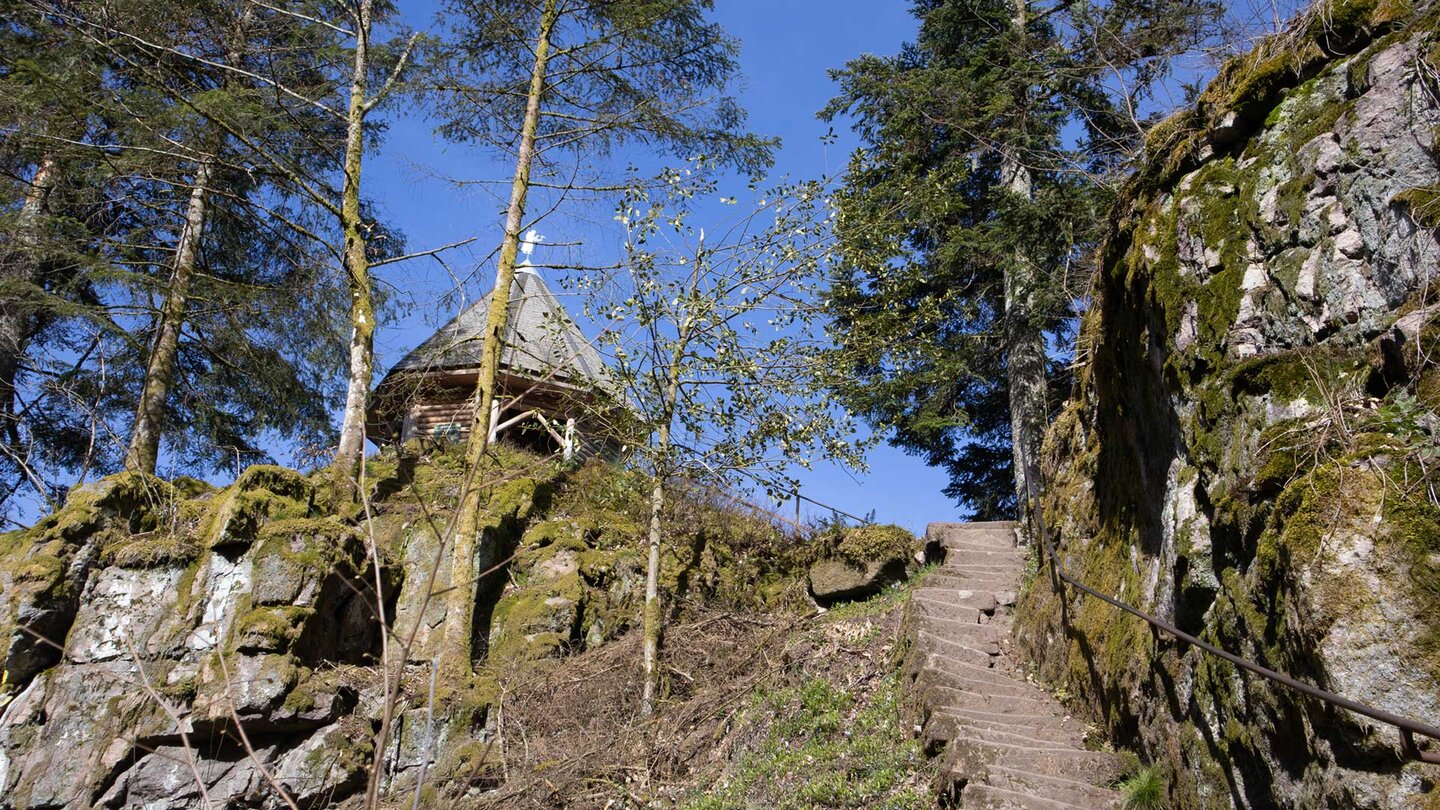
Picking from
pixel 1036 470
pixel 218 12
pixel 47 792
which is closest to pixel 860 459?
pixel 1036 470

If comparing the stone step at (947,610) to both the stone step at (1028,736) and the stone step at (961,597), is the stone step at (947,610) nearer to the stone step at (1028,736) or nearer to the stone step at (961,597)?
the stone step at (961,597)

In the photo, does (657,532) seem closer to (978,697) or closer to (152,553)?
(978,697)

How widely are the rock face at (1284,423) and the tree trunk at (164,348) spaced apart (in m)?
12.0

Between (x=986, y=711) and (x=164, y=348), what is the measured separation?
12.2 meters

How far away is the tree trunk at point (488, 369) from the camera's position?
9.27 meters

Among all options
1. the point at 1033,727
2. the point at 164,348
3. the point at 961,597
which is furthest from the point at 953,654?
the point at 164,348

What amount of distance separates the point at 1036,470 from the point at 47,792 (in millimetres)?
12233

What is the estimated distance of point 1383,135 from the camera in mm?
4598

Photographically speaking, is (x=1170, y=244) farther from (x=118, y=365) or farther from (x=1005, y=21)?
(x=118, y=365)

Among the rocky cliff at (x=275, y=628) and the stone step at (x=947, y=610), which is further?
the stone step at (x=947, y=610)

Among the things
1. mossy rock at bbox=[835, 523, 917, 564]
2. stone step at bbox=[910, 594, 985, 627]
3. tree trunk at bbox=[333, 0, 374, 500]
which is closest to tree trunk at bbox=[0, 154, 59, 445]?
tree trunk at bbox=[333, 0, 374, 500]

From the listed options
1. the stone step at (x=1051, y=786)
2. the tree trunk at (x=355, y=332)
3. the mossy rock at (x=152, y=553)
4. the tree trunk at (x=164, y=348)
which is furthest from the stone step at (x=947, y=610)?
the tree trunk at (x=164, y=348)

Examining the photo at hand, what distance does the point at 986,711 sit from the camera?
6.93m

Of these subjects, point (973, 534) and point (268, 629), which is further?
point (973, 534)
